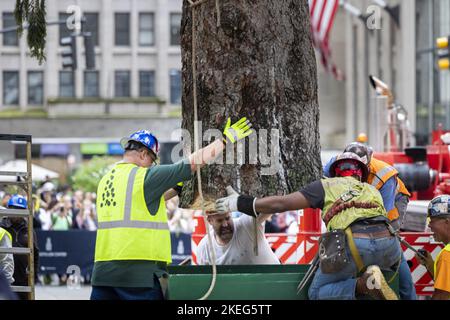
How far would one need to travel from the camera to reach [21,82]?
2253 inches

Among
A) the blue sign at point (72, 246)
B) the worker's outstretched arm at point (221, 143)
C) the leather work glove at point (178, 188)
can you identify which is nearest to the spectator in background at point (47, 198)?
the blue sign at point (72, 246)

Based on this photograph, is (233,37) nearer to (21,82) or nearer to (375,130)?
(375,130)

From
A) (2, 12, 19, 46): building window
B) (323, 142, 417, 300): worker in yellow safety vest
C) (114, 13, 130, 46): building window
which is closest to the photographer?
(323, 142, 417, 300): worker in yellow safety vest

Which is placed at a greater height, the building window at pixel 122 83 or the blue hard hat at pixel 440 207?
the building window at pixel 122 83

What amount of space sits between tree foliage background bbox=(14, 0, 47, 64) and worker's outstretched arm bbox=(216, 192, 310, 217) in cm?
243

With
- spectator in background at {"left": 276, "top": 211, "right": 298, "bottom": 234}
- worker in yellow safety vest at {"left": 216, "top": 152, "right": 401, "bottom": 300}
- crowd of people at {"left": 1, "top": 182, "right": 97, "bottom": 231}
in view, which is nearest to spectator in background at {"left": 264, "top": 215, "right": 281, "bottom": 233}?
spectator in background at {"left": 276, "top": 211, "right": 298, "bottom": 234}

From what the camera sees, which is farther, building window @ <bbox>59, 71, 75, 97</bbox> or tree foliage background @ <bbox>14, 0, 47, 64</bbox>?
building window @ <bbox>59, 71, 75, 97</bbox>

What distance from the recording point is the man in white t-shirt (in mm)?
8836

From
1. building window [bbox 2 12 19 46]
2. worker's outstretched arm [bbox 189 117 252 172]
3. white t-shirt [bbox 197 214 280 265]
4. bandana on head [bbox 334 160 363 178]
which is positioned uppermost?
building window [bbox 2 12 19 46]

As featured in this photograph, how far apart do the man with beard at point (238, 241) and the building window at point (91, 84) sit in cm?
4883

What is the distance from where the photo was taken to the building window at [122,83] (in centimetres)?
5806

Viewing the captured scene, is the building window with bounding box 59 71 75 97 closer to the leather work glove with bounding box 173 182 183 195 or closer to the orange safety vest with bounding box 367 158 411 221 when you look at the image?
the orange safety vest with bounding box 367 158 411 221

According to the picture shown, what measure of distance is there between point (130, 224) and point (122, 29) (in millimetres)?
50966

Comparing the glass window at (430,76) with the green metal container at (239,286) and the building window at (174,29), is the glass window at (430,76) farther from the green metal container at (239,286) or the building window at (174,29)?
the green metal container at (239,286)
